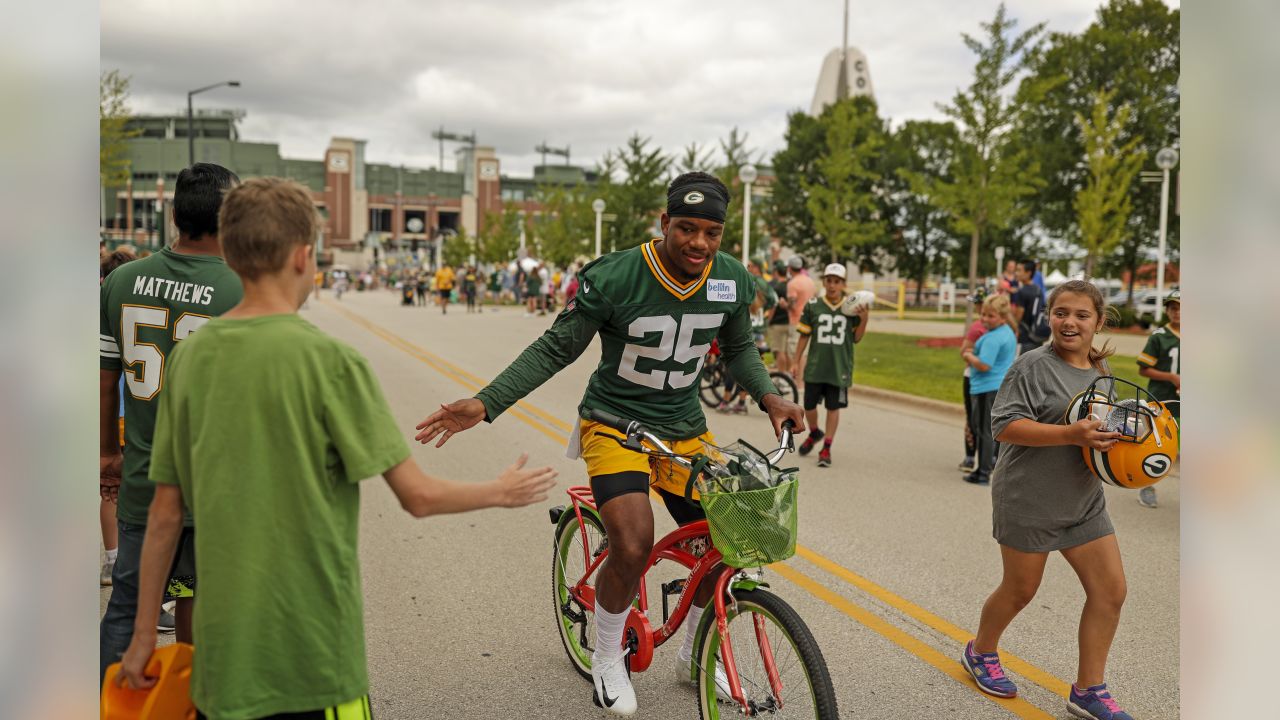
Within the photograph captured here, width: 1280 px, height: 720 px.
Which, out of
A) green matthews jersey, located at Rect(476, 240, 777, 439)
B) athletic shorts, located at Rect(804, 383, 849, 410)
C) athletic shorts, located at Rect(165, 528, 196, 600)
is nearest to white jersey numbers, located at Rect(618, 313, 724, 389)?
green matthews jersey, located at Rect(476, 240, 777, 439)

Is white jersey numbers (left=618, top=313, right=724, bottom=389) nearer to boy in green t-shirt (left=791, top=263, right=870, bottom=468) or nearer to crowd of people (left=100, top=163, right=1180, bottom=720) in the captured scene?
crowd of people (left=100, top=163, right=1180, bottom=720)

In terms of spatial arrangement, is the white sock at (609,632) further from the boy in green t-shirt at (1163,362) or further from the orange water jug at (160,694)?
the boy in green t-shirt at (1163,362)

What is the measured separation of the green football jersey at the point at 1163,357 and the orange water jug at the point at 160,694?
24.7 ft

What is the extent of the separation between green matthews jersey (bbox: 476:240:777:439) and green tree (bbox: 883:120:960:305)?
194ft

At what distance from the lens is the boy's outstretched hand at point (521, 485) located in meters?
2.59

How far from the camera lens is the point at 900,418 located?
13.4m

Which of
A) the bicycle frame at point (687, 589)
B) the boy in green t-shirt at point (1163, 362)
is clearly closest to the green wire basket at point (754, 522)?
the bicycle frame at point (687, 589)

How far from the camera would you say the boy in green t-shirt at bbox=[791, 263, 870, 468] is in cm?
1010

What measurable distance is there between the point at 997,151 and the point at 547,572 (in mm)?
22174

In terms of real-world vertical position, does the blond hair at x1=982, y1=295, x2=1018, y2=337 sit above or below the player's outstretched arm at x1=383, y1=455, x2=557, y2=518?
above

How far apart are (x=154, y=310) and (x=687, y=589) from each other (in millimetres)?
2159

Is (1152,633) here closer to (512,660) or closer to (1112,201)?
(512,660)

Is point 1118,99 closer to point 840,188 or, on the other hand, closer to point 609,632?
point 840,188
